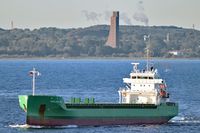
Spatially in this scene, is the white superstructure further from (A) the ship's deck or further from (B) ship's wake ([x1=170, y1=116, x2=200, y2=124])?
(B) ship's wake ([x1=170, y1=116, x2=200, y2=124])

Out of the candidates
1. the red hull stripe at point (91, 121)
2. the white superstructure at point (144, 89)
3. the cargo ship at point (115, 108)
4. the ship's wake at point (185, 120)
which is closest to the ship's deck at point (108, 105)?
the cargo ship at point (115, 108)

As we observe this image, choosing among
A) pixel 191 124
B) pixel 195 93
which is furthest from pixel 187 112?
pixel 195 93

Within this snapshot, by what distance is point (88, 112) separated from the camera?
323ft

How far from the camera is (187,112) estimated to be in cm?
11669

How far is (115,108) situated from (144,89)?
604 centimetres

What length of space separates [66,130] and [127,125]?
8.54m

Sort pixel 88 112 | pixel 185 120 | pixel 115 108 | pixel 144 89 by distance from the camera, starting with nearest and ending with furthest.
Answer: pixel 88 112
pixel 115 108
pixel 144 89
pixel 185 120

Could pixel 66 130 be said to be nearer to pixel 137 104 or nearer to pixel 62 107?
pixel 62 107

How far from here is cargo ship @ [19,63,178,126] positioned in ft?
317

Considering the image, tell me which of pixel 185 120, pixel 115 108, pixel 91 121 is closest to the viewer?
pixel 91 121

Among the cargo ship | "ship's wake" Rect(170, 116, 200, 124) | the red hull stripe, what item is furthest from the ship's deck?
"ship's wake" Rect(170, 116, 200, 124)

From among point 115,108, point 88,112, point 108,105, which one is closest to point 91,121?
point 88,112

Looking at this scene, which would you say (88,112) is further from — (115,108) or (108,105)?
(115,108)

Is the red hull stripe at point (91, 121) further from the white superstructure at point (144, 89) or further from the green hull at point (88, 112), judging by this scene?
the white superstructure at point (144, 89)
